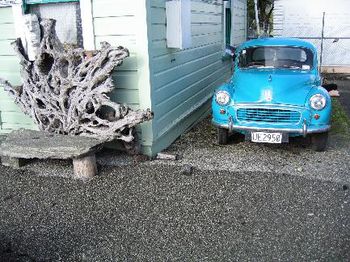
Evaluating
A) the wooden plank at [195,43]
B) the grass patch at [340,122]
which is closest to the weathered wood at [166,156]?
the wooden plank at [195,43]

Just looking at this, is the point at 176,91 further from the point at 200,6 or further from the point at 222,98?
the point at 200,6

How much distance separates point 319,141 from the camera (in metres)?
6.04

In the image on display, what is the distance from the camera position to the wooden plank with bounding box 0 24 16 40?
20.7 feet

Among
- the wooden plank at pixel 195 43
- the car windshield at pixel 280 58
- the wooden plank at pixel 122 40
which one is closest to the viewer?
the wooden plank at pixel 122 40

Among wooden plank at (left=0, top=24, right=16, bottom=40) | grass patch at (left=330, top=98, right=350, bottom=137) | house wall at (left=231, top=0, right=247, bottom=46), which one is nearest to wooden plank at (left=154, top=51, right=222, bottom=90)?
house wall at (left=231, top=0, right=247, bottom=46)

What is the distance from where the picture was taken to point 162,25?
6.03 m

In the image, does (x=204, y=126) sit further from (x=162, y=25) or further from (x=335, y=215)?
(x=335, y=215)

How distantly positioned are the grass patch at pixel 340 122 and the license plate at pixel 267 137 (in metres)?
1.94

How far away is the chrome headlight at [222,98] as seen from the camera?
607 cm

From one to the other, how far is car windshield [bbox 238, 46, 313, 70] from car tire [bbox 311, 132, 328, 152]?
1.29m

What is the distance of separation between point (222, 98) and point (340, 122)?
9.83 ft

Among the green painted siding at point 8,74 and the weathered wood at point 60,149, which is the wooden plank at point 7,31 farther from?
the weathered wood at point 60,149

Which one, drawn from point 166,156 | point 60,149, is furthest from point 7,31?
point 166,156

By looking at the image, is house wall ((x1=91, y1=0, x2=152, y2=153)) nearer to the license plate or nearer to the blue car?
the blue car
